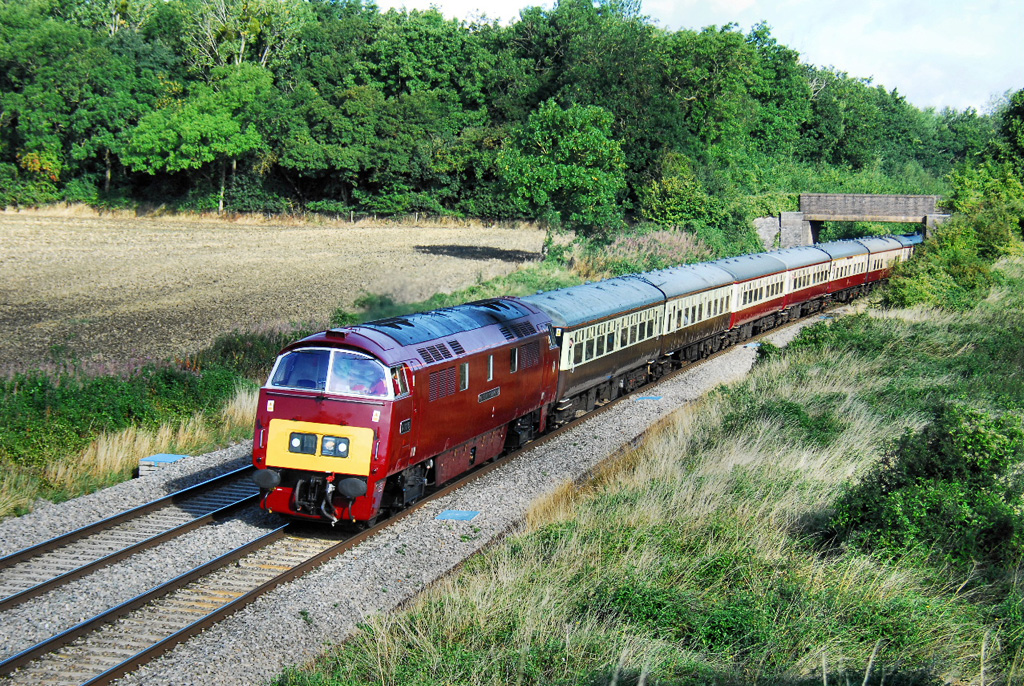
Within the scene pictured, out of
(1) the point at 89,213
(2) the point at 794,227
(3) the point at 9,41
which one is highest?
(3) the point at 9,41

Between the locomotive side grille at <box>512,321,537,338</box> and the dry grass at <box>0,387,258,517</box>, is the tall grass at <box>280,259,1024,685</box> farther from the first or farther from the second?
the dry grass at <box>0,387,258,517</box>

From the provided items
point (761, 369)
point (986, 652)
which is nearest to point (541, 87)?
point (761, 369)

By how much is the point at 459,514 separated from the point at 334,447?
8.15 feet

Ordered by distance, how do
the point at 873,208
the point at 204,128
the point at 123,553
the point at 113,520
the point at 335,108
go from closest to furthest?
the point at 123,553 → the point at 113,520 → the point at 873,208 → the point at 204,128 → the point at 335,108

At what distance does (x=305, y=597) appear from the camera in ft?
34.3

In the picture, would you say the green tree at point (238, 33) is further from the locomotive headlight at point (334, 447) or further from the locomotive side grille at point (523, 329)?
the locomotive headlight at point (334, 447)

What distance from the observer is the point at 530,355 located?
650 inches

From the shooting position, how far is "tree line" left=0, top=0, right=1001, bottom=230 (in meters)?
63.1

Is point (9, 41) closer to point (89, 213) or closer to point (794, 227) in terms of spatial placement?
point (89, 213)

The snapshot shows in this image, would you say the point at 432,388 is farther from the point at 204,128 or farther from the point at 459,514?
the point at 204,128

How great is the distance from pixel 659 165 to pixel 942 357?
34916 mm

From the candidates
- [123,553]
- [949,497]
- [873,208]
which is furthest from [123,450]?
[873,208]

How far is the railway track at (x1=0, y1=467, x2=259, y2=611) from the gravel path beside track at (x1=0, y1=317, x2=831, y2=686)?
211mm

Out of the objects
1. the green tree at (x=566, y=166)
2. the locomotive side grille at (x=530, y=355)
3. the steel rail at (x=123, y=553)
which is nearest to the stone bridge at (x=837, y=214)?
the green tree at (x=566, y=166)
